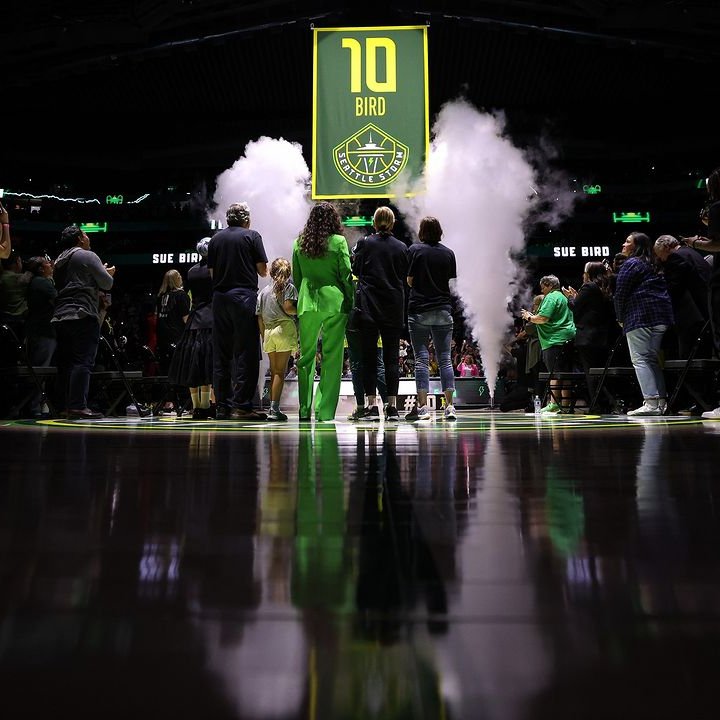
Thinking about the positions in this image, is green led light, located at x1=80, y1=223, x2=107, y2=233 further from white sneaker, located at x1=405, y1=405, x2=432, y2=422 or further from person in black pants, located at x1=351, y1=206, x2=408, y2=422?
white sneaker, located at x1=405, y1=405, x2=432, y2=422

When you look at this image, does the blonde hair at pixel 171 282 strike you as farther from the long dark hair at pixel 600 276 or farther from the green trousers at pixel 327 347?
the long dark hair at pixel 600 276

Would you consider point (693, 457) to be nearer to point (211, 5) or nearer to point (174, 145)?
point (211, 5)

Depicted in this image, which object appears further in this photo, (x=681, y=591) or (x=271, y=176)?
(x=271, y=176)

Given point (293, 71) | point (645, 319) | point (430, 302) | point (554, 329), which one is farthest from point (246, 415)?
point (293, 71)

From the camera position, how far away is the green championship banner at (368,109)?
773cm

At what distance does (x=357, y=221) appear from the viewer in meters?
19.9

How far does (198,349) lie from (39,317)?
1.37 metres

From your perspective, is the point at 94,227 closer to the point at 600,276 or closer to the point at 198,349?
the point at 198,349

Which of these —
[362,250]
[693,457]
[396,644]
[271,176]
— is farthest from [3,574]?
[271,176]

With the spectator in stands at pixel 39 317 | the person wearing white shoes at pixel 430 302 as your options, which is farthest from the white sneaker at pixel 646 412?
the spectator in stands at pixel 39 317

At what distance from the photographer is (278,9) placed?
11.2 meters

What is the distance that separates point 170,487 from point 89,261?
4.10 metres

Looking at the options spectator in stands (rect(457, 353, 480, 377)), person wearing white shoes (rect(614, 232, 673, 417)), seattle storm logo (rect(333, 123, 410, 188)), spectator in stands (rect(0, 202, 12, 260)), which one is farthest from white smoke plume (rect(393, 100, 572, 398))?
spectator in stands (rect(0, 202, 12, 260))

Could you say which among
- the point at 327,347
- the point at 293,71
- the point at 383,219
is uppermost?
the point at 293,71
